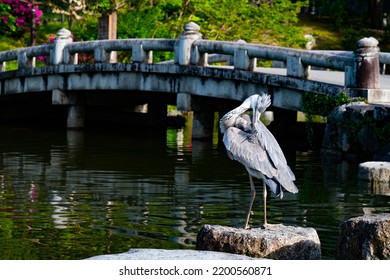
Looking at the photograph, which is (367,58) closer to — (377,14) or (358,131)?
(358,131)

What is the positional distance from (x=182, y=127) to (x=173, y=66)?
206 inches

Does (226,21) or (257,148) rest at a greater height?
(226,21)

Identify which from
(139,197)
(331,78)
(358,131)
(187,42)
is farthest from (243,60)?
(139,197)

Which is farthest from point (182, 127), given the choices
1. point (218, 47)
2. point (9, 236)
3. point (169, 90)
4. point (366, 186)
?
point (9, 236)

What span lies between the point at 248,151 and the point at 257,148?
0.32ft

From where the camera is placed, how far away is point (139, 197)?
16.4 m

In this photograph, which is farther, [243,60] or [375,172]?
[243,60]

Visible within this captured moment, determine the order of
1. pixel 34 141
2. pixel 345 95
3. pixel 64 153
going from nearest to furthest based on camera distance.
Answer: pixel 345 95, pixel 64 153, pixel 34 141

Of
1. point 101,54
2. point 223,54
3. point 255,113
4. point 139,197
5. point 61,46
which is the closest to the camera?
point 255,113

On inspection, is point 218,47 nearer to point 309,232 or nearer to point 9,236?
point 9,236

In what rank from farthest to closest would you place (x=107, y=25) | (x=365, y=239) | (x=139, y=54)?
1. (x=107, y=25)
2. (x=139, y=54)
3. (x=365, y=239)

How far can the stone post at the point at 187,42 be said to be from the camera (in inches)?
972

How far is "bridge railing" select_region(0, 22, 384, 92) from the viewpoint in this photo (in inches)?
820
